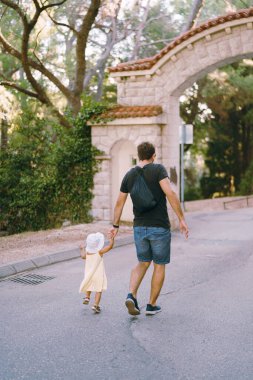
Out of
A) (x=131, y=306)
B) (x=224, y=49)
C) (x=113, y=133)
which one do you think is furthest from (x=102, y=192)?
(x=131, y=306)

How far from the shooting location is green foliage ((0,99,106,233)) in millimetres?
14289

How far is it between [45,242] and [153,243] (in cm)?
577

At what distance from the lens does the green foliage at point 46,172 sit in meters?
14.3

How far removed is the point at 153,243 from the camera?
5.93 meters

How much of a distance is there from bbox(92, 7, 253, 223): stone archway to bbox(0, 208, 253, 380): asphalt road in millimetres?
5243

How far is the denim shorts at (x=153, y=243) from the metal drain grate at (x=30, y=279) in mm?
2462

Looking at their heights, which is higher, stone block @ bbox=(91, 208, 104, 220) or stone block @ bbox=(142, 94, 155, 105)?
stone block @ bbox=(142, 94, 155, 105)

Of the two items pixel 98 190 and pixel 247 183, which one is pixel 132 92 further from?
pixel 247 183

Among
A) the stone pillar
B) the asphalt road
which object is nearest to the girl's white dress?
the asphalt road

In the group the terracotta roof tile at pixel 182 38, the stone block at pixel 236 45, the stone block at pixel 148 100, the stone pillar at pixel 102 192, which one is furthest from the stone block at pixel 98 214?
the stone block at pixel 236 45

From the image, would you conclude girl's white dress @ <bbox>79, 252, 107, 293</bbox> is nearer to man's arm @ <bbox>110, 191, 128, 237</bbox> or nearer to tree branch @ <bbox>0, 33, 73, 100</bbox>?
man's arm @ <bbox>110, 191, 128, 237</bbox>

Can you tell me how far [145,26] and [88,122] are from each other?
12.0 metres

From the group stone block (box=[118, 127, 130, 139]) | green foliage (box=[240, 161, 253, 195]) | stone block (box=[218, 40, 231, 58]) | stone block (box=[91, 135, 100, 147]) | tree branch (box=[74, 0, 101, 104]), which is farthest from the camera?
green foliage (box=[240, 161, 253, 195])

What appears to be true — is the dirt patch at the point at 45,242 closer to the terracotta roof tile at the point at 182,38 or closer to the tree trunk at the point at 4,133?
the terracotta roof tile at the point at 182,38
